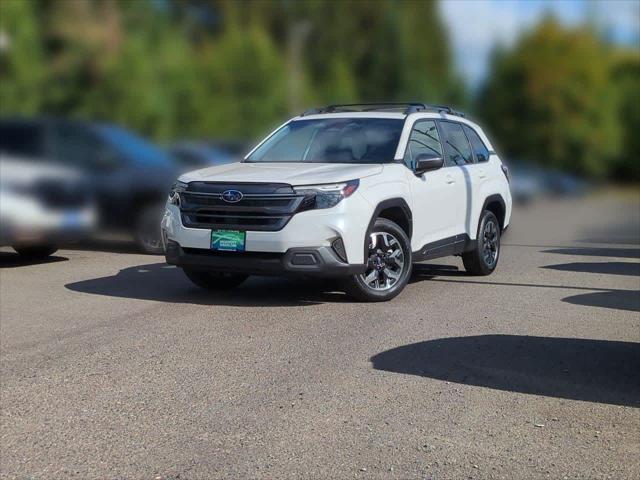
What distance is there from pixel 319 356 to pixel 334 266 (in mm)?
1716

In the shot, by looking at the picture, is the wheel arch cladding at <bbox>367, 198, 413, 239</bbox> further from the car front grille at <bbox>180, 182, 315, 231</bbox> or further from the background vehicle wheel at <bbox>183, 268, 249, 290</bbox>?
the background vehicle wheel at <bbox>183, 268, 249, 290</bbox>

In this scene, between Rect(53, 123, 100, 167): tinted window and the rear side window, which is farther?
Rect(53, 123, 100, 167): tinted window

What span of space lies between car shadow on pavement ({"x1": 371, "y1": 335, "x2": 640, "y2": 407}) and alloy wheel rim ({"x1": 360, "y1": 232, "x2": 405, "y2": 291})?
1722 mm

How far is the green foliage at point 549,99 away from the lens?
58.7m

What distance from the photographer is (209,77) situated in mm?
36438

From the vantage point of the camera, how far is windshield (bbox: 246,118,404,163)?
988 centimetres

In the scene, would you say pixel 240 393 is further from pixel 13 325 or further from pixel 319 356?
pixel 13 325

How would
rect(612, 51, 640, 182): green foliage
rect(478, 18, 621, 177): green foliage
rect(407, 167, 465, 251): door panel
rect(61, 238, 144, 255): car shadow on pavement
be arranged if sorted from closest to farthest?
rect(407, 167, 465, 251): door panel, rect(61, 238, 144, 255): car shadow on pavement, rect(478, 18, 621, 177): green foliage, rect(612, 51, 640, 182): green foliage

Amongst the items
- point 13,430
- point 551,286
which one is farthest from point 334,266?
point 13,430

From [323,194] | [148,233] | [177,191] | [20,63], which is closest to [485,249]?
[323,194]

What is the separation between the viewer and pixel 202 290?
33.3 feet

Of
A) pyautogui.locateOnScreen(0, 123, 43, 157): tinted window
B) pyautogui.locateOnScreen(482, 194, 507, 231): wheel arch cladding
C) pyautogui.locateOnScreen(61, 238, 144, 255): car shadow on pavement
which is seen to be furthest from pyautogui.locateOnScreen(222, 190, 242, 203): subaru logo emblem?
pyautogui.locateOnScreen(0, 123, 43, 157): tinted window

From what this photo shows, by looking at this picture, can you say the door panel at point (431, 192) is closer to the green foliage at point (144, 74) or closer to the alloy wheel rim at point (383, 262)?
the alloy wheel rim at point (383, 262)

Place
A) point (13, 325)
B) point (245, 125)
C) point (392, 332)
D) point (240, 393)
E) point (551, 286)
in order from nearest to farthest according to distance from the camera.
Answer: point (240, 393)
point (392, 332)
point (13, 325)
point (551, 286)
point (245, 125)
